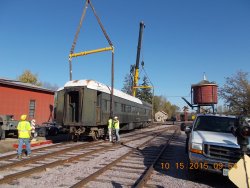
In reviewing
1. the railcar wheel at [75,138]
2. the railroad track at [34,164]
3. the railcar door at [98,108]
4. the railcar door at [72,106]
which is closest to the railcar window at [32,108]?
the railcar wheel at [75,138]

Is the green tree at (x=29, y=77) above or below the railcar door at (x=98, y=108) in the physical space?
above

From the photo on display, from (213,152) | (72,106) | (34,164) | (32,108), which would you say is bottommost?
(34,164)

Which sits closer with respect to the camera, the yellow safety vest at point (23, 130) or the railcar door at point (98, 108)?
the yellow safety vest at point (23, 130)

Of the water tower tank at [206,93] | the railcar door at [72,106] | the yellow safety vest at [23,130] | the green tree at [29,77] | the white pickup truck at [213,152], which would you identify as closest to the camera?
the white pickup truck at [213,152]

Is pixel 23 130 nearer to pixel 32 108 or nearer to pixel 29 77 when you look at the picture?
pixel 32 108

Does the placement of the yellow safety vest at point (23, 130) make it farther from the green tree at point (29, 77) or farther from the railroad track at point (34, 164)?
the green tree at point (29, 77)

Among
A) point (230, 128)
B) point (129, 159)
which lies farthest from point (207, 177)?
point (129, 159)

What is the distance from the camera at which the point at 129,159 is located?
10781 millimetres

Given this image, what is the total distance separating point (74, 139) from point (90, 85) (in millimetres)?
3702

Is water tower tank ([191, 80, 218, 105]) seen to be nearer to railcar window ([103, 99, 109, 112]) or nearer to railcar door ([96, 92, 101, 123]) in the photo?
railcar window ([103, 99, 109, 112])

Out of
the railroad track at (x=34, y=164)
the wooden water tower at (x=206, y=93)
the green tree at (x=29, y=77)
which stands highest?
the green tree at (x=29, y=77)

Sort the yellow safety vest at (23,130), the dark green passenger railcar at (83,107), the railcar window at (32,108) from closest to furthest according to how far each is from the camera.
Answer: the yellow safety vest at (23,130) < the dark green passenger railcar at (83,107) < the railcar window at (32,108)

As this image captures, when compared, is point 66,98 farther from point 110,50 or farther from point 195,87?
point 195,87

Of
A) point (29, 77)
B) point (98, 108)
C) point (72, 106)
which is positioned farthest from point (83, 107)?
point (29, 77)
